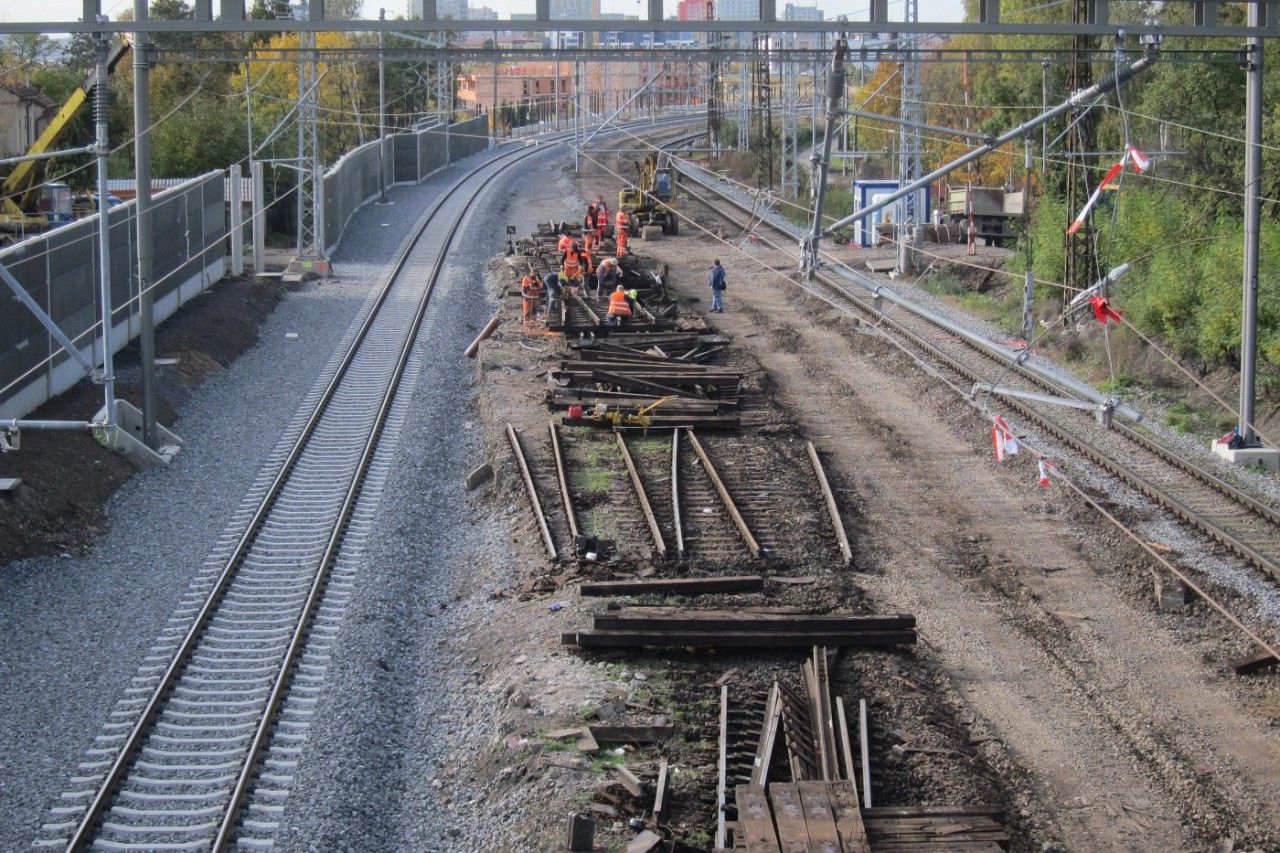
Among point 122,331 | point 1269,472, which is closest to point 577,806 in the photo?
point 1269,472

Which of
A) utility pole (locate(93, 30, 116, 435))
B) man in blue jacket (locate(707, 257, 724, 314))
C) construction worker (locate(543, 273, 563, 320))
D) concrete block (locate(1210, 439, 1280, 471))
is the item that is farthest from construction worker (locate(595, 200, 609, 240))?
concrete block (locate(1210, 439, 1280, 471))

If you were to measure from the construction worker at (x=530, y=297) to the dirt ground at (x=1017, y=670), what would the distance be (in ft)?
23.6

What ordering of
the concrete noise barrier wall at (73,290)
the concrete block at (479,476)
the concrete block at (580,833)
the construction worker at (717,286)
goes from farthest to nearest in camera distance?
the construction worker at (717,286), the concrete noise barrier wall at (73,290), the concrete block at (479,476), the concrete block at (580,833)

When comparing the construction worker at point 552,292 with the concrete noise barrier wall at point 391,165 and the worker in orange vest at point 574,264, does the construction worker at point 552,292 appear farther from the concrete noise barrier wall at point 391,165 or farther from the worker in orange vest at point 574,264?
the concrete noise barrier wall at point 391,165

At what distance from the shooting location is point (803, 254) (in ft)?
54.0

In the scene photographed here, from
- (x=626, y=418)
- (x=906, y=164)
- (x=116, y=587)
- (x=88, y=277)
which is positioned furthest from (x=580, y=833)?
(x=906, y=164)

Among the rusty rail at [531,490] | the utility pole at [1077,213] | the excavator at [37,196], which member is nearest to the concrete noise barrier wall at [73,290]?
the excavator at [37,196]

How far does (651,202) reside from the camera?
4138 cm

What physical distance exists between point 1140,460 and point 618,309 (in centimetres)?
1052

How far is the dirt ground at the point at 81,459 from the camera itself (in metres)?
14.3

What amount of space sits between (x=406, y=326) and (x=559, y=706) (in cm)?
1700

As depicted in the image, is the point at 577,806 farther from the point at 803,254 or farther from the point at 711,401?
the point at 711,401

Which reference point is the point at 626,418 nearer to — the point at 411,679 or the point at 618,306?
the point at 618,306

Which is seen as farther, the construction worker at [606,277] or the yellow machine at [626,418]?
the construction worker at [606,277]
